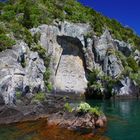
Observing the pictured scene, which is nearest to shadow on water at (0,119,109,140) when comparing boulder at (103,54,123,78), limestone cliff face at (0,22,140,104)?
limestone cliff face at (0,22,140,104)

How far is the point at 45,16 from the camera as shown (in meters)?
60.5

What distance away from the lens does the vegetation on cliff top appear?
51244mm

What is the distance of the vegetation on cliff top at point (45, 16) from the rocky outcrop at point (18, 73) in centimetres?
335

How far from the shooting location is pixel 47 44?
58.5 metres

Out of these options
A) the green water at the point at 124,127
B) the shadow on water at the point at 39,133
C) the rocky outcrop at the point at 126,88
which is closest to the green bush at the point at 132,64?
the rocky outcrop at the point at 126,88

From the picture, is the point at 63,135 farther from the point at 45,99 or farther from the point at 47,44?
the point at 47,44

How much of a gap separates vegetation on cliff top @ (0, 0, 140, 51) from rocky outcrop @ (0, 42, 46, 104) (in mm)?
3352

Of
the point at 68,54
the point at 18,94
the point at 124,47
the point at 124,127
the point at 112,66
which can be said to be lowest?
the point at 124,127

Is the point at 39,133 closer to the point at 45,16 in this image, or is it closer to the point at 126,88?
the point at 45,16

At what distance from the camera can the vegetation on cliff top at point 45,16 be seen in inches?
2017

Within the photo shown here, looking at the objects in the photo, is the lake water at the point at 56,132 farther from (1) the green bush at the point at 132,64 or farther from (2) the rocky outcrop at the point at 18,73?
(1) the green bush at the point at 132,64

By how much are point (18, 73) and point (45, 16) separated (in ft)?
80.3

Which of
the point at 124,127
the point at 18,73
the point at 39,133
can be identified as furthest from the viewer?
the point at 18,73

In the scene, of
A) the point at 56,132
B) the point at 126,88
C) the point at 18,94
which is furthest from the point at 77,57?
the point at 56,132
